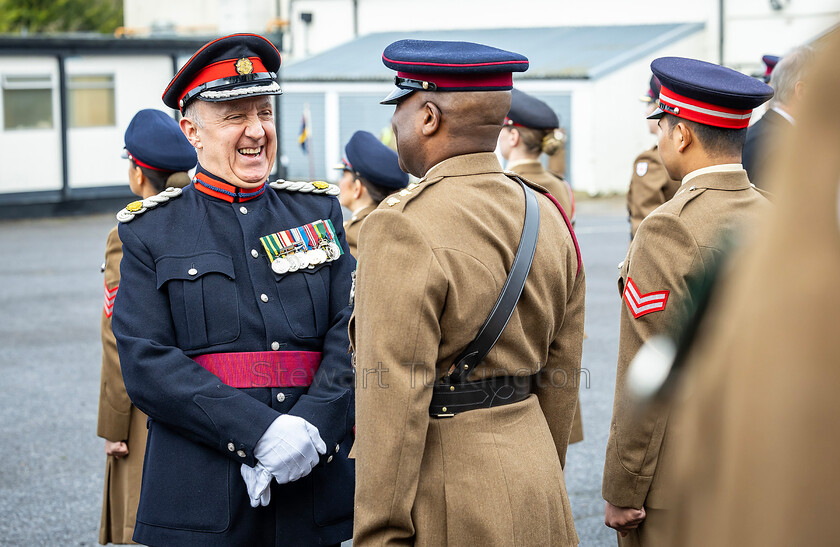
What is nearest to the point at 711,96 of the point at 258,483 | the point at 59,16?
the point at 258,483

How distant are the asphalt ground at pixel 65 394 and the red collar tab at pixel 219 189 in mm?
2437

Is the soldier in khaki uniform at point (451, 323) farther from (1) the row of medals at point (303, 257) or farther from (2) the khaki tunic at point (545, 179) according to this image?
(2) the khaki tunic at point (545, 179)

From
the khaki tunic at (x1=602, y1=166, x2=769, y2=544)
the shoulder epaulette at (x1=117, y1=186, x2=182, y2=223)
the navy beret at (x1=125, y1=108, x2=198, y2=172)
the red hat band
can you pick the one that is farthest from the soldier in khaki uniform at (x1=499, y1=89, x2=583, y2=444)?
the shoulder epaulette at (x1=117, y1=186, x2=182, y2=223)

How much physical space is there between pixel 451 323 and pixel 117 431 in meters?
2.02

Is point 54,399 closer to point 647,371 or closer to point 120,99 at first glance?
point 647,371

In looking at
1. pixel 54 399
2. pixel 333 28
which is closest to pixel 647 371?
pixel 54 399

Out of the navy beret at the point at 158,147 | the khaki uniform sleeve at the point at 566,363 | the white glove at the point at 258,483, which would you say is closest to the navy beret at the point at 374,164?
the navy beret at the point at 158,147

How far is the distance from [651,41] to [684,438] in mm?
24205

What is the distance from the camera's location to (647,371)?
2.45ft

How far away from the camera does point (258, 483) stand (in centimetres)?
249

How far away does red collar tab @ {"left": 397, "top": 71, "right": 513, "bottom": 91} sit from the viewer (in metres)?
2.24

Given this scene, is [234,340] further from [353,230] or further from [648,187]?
[648,187]

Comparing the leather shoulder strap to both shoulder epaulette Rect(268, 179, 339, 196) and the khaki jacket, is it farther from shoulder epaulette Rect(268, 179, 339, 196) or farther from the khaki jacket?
shoulder epaulette Rect(268, 179, 339, 196)

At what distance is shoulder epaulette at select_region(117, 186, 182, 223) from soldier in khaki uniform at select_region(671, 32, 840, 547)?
2275mm
